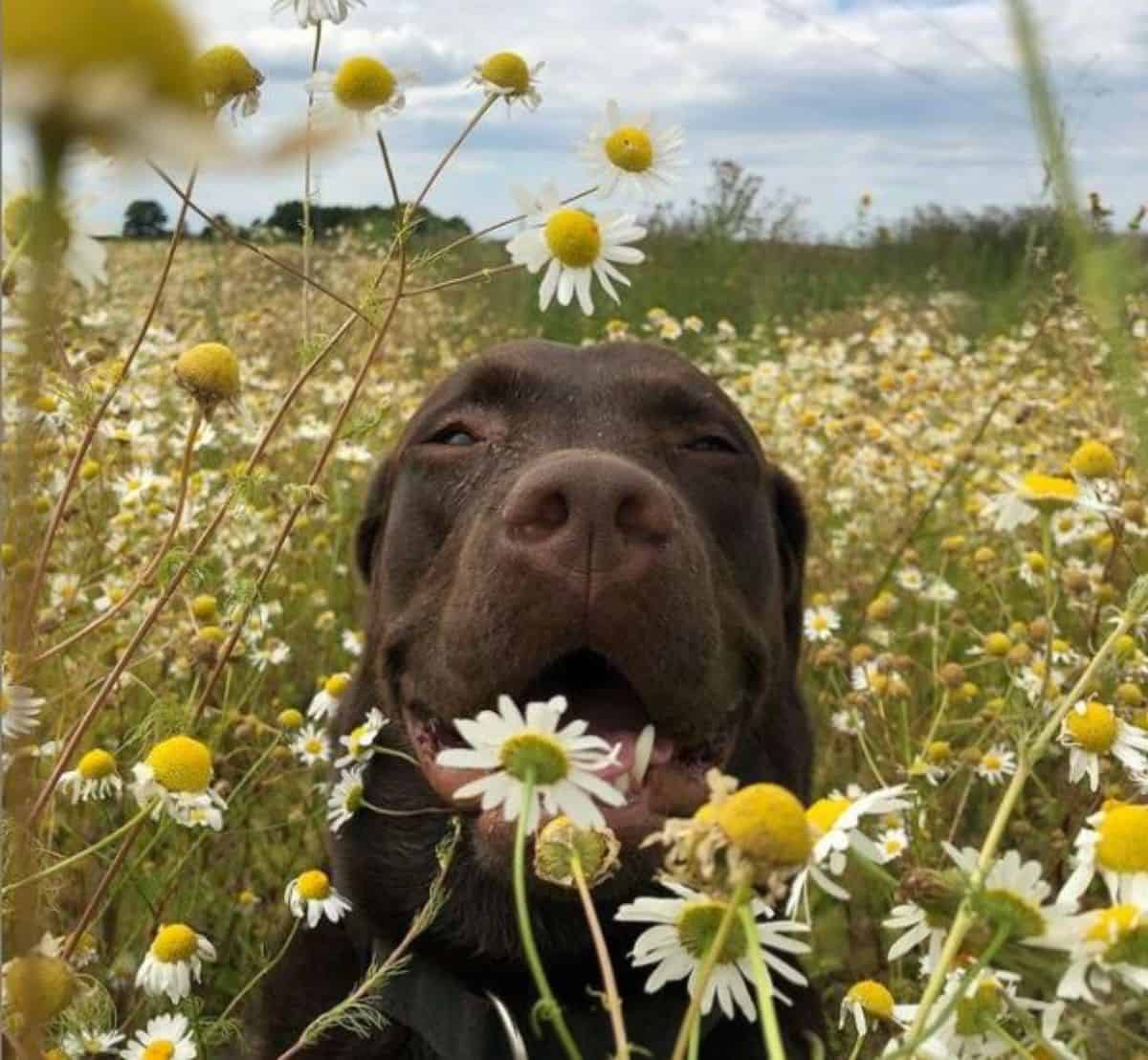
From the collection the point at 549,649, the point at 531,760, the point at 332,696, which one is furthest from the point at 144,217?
the point at 332,696

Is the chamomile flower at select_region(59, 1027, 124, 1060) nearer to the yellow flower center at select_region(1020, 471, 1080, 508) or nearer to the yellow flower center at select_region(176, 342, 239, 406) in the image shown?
the yellow flower center at select_region(176, 342, 239, 406)

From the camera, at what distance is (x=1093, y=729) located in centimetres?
152

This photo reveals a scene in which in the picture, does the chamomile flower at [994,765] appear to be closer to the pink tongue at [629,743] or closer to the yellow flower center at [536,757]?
the pink tongue at [629,743]

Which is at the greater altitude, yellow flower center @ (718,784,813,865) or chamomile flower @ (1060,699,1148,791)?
yellow flower center @ (718,784,813,865)

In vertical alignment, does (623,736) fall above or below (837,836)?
below

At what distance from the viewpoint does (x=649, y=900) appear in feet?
2.96

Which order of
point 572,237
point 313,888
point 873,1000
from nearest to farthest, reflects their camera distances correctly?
point 873,1000 < point 572,237 < point 313,888

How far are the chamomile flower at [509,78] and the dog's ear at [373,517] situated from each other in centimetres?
149

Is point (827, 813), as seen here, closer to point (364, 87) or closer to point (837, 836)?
point (837, 836)

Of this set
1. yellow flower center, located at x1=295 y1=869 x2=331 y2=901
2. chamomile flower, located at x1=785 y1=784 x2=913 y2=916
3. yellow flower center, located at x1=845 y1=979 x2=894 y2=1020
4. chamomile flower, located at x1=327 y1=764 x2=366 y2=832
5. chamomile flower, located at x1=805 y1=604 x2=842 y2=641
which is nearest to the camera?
chamomile flower, located at x1=785 y1=784 x2=913 y2=916

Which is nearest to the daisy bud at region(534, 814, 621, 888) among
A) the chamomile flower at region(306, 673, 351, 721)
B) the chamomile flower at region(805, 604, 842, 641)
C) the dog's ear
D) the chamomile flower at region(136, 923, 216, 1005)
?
the chamomile flower at region(136, 923, 216, 1005)

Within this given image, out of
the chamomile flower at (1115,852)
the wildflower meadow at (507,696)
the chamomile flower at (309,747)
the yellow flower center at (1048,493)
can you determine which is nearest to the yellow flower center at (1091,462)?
the wildflower meadow at (507,696)

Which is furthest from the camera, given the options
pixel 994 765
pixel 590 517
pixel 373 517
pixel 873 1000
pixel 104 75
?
pixel 373 517

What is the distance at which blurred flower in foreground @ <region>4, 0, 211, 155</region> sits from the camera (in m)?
0.23
